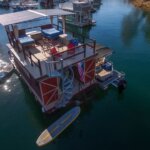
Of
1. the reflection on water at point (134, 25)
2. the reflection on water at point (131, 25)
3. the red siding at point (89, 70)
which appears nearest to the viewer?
the red siding at point (89, 70)

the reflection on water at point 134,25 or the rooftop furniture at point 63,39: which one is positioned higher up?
the rooftop furniture at point 63,39

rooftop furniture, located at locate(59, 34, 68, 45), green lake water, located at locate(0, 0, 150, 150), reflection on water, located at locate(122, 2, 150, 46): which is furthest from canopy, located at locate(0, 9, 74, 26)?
reflection on water, located at locate(122, 2, 150, 46)

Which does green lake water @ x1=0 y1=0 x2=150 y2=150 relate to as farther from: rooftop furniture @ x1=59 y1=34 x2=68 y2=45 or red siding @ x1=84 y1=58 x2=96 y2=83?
rooftop furniture @ x1=59 y1=34 x2=68 y2=45

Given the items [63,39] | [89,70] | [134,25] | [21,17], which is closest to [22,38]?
[21,17]

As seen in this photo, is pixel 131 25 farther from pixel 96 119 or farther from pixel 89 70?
pixel 96 119

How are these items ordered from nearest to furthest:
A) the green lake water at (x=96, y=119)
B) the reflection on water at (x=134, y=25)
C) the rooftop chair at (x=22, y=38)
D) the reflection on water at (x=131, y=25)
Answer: the green lake water at (x=96, y=119), the rooftop chair at (x=22, y=38), the reflection on water at (x=131, y=25), the reflection on water at (x=134, y=25)

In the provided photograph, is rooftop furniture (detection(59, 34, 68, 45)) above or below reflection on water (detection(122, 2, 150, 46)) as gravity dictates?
above

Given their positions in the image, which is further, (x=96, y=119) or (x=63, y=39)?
(x=63, y=39)

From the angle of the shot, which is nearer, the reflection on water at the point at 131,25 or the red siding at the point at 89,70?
the red siding at the point at 89,70

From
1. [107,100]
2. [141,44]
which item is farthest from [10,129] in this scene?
[141,44]

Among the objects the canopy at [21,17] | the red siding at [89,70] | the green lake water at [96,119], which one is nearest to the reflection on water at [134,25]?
the green lake water at [96,119]

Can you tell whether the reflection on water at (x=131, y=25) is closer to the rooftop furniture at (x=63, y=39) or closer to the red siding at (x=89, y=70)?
the red siding at (x=89, y=70)

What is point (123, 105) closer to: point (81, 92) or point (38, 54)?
point (81, 92)
